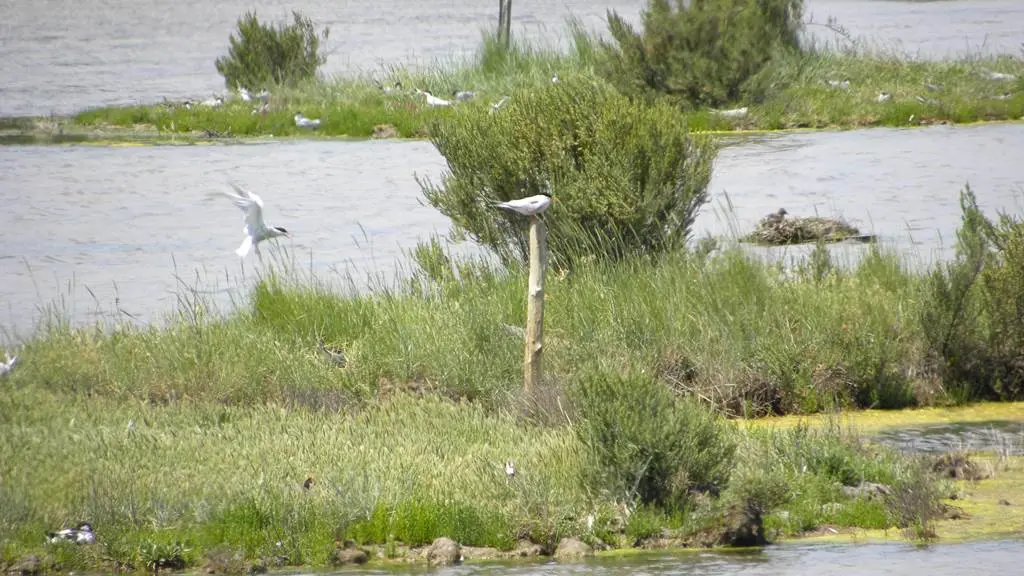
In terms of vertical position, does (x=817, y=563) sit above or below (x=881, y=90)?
above

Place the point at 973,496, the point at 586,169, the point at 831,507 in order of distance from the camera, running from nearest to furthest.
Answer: the point at 831,507, the point at 973,496, the point at 586,169

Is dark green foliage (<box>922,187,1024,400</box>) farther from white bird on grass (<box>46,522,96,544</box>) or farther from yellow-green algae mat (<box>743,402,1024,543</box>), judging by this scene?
white bird on grass (<box>46,522,96,544</box>)

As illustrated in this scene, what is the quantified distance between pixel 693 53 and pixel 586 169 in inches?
596

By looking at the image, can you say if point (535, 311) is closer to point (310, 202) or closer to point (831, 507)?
point (831, 507)

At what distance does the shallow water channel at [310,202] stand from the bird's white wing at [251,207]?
1.23 m

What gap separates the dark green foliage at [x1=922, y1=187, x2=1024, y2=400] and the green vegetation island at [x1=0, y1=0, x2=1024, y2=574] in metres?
0.02

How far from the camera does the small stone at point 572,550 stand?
8078mm

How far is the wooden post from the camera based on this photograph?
34.0 ft

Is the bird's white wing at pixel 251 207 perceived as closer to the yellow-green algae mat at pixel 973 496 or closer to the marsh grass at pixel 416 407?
the marsh grass at pixel 416 407

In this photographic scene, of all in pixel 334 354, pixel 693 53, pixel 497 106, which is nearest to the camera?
pixel 334 354

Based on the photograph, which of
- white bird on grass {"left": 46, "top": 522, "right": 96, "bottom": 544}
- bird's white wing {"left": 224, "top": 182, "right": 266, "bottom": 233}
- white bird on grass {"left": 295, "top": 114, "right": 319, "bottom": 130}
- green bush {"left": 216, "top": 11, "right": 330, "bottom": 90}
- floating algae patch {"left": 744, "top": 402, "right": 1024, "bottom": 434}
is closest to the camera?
white bird on grass {"left": 46, "top": 522, "right": 96, "bottom": 544}

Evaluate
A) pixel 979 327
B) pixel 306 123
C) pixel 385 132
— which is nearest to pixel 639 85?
pixel 385 132

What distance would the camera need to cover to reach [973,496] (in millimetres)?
8844

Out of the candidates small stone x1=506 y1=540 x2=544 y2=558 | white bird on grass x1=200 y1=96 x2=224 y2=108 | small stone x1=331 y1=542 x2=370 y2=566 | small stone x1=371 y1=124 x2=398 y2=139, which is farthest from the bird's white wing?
white bird on grass x1=200 y1=96 x2=224 y2=108
